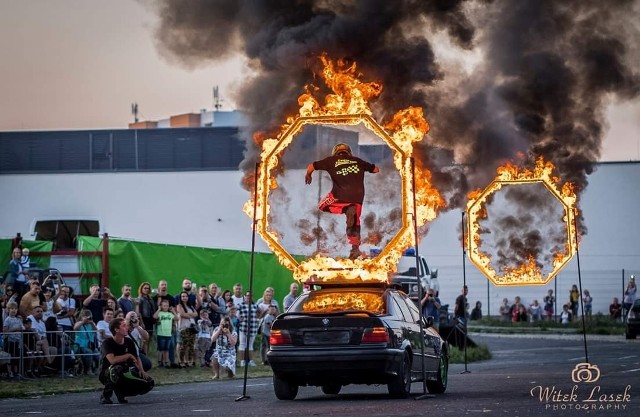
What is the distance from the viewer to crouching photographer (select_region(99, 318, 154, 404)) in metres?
18.1

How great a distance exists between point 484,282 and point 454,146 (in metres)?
28.0

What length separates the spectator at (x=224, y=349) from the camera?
24.0m

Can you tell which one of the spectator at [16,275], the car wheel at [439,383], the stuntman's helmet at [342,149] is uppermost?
the stuntman's helmet at [342,149]

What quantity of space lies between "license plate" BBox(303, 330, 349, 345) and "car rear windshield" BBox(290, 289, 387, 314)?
0.42 m

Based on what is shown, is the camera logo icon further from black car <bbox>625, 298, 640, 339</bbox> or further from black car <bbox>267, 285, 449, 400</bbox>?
black car <bbox>625, 298, 640, 339</bbox>

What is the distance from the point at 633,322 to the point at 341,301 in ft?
73.9

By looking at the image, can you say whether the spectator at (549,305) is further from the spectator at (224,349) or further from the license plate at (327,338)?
the license plate at (327,338)

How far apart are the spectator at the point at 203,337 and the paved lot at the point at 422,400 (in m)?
3.69

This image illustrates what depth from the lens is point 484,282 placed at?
54812 millimetres

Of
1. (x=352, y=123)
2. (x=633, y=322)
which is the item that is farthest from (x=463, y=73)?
(x=633, y=322)

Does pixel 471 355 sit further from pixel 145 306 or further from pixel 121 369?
pixel 121 369

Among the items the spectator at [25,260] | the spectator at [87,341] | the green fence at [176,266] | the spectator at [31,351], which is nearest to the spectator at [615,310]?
the green fence at [176,266]

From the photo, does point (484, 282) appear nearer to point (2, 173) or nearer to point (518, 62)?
point (2, 173)

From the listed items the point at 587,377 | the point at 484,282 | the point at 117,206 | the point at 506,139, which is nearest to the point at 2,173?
the point at 117,206
